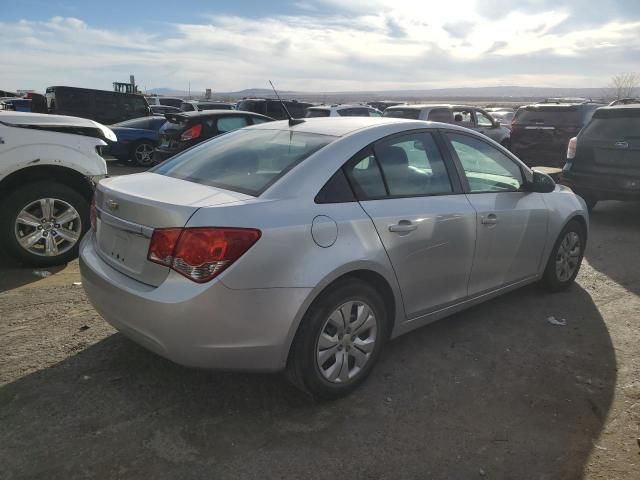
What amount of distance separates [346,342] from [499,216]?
163 centimetres

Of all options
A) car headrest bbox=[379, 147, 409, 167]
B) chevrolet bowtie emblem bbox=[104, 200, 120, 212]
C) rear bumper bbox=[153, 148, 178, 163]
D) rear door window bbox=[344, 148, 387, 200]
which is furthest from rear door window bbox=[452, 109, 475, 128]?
chevrolet bowtie emblem bbox=[104, 200, 120, 212]

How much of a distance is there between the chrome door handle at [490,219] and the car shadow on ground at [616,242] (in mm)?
2107

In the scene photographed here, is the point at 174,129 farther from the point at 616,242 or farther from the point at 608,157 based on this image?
the point at 616,242

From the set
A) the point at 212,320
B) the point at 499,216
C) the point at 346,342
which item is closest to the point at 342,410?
the point at 346,342

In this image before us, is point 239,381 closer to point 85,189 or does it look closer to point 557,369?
point 557,369

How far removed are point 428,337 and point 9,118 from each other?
4301mm

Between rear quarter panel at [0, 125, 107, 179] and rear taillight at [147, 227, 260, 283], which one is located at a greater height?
rear quarter panel at [0, 125, 107, 179]

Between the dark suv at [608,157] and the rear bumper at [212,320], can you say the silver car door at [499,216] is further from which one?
the dark suv at [608,157]

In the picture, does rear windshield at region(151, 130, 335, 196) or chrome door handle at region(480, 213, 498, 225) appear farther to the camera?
chrome door handle at region(480, 213, 498, 225)

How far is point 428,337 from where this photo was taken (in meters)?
3.96

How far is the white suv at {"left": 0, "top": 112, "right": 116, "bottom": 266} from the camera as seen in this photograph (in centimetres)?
491

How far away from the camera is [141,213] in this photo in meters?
2.74

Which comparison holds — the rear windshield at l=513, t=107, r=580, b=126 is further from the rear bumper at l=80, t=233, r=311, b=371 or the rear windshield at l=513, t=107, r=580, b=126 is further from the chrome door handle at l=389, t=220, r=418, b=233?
the rear bumper at l=80, t=233, r=311, b=371

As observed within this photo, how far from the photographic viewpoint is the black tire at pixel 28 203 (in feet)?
16.0
